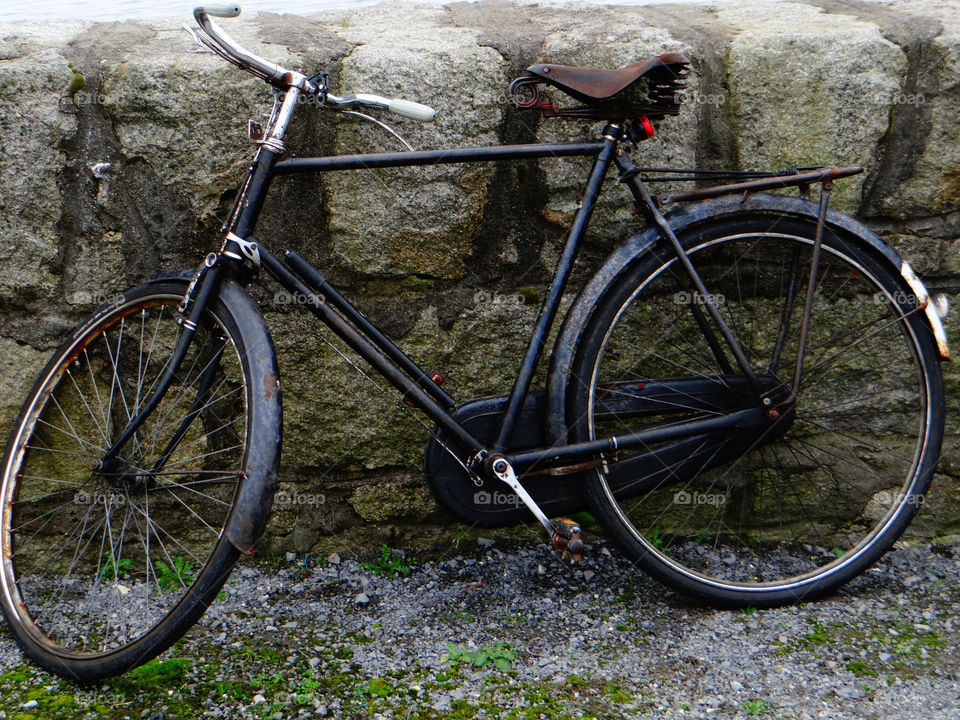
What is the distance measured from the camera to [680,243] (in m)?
2.09

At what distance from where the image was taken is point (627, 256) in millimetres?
2055

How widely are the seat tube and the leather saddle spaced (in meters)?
0.06

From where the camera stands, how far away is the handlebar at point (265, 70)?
70.3 inches

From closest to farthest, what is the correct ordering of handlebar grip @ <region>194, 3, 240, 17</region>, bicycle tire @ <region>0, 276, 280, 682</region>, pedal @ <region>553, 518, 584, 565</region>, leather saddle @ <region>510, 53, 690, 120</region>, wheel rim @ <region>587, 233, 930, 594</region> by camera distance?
handlebar grip @ <region>194, 3, 240, 17</region> → leather saddle @ <region>510, 53, 690, 120</region> → pedal @ <region>553, 518, 584, 565</region> → bicycle tire @ <region>0, 276, 280, 682</region> → wheel rim @ <region>587, 233, 930, 594</region>

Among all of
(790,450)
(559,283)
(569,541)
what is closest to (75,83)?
(559,283)

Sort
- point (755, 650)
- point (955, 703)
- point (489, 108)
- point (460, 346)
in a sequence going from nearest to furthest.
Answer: point (955, 703) → point (755, 650) → point (489, 108) → point (460, 346)

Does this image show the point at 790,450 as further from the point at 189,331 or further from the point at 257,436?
the point at 189,331

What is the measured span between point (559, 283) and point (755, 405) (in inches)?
24.0

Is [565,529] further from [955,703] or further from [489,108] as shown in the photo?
[489,108]

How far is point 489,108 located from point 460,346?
66 centimetres

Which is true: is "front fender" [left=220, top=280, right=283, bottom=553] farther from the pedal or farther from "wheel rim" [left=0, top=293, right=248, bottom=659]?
the pedal

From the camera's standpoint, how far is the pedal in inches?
79.0

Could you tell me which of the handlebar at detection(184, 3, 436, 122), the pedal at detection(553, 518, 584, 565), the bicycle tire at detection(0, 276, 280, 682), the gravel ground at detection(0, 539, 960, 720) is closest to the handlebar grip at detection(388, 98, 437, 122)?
the handlebar at detection(184, 3, 436, 122)

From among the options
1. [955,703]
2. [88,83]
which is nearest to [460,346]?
[88,83]
